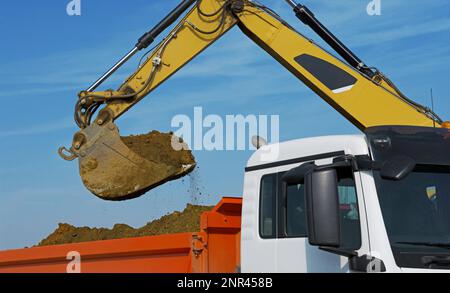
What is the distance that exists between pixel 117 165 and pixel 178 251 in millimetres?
3400

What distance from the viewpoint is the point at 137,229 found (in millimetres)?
8039

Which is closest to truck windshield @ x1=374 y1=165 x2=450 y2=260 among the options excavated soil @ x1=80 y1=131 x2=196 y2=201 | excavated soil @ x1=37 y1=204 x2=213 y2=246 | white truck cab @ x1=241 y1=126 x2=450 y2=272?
white truck cab @ x1=241 y1=126 x2=450 y2=272

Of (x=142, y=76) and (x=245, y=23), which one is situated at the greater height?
(x=245, y=23)

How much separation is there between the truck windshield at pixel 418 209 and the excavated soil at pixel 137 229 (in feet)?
10.3

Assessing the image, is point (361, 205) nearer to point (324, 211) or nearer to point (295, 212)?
point (324, 211)

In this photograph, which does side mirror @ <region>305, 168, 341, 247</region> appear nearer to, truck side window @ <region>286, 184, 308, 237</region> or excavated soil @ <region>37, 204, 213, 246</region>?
truck side window @ <region>286, 184, 308, 237</region>

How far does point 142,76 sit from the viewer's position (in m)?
9.41

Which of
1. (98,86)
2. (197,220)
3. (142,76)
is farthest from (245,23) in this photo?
(197,220)

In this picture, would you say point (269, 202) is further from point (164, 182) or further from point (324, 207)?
point (164, 182)

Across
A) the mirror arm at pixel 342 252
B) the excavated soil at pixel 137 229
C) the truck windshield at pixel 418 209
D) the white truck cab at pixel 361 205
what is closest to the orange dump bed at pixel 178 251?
the white truck cab at pixel 361 205

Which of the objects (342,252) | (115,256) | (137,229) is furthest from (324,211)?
(137,229)

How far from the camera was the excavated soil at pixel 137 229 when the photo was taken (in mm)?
7629
